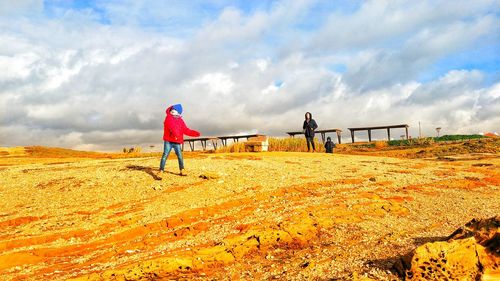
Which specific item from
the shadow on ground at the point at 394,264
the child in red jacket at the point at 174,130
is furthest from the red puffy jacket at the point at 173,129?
the shadow on ground at the point at 394,264

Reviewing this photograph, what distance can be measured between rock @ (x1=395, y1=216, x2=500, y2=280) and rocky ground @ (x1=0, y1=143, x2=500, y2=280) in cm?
25

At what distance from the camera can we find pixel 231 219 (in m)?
7.29

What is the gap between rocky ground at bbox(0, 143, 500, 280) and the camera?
495cm

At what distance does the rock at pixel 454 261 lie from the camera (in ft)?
12.5

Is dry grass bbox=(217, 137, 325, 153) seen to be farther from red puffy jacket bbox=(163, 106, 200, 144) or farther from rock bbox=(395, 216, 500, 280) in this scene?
rock bbox=(395, 216, 500, 280)

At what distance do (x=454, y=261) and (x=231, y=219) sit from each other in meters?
4.11

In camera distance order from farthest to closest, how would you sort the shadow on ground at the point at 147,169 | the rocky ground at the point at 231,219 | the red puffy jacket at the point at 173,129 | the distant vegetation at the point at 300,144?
the distant vegetation at the point at 300,144, the shadow on ground at the point at 147,169, the red puffy jacket at the point at 173,129, the rocky ground at the point at 231,219

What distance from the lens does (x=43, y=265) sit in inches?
233

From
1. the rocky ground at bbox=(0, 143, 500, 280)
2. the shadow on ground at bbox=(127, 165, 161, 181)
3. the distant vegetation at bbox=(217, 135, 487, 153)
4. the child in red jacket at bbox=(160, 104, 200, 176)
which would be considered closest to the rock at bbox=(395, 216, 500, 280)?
the rocky ground at bbox=(0, 143, 500, 280)

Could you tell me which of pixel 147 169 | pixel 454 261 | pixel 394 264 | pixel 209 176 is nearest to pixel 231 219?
pixel 394 264

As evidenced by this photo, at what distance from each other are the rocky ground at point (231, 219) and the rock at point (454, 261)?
0.25 m

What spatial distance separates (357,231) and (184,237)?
8.60 feet

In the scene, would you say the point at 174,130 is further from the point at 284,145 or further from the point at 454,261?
the point at 284,145

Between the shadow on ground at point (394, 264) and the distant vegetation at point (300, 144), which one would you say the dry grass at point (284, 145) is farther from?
the shadow on ground at point (394, 264)
